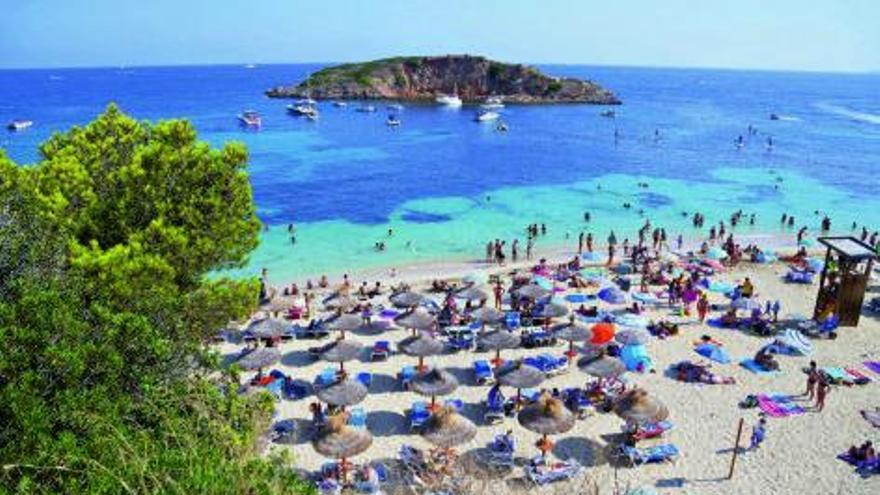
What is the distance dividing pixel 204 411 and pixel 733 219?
41227 mm

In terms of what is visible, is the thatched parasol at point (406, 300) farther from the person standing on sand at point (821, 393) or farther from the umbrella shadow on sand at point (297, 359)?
the person standing on sand at point (821, 393)

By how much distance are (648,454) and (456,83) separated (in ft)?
429

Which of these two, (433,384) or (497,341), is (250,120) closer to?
(497,341)

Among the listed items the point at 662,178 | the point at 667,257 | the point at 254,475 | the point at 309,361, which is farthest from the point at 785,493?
the point at 662,178

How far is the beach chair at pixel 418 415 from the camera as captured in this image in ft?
60.2

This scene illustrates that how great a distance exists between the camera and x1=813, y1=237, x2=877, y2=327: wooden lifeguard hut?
81.9ft

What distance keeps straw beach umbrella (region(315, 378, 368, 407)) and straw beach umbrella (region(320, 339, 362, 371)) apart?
8.13 ft

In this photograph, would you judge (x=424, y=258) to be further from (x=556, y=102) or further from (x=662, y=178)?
(x=556, y=102)

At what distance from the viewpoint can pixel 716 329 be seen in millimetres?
25812

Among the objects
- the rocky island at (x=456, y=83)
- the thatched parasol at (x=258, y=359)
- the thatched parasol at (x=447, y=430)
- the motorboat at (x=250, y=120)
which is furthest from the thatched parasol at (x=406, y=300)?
the rocky island at (x=456, y=83)

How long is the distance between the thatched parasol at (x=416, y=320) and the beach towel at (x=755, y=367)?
402 inches

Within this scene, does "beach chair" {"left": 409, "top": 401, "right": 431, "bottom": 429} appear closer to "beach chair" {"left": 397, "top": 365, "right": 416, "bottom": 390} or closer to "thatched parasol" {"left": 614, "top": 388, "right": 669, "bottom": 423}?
"beach chair" {"left": 397, "top": 365, "right": 416, "bottom": 390}

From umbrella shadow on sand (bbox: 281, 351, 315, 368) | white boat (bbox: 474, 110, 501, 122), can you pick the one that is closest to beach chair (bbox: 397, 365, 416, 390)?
umbrella shadow on sand (bbox: 281, 351, 315, 368)

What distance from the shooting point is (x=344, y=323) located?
23.2m
